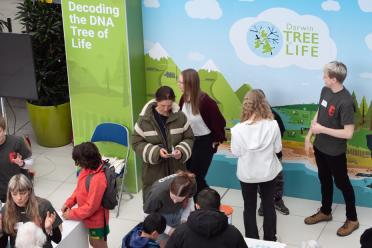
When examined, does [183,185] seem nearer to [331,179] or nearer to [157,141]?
[157,141]

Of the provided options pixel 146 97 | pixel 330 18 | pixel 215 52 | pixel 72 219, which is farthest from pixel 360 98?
pixel 72 219

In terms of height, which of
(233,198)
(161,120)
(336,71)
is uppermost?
(336,71)

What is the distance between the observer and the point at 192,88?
17.6ft

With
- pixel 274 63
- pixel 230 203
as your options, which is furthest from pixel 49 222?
pixel 274 63

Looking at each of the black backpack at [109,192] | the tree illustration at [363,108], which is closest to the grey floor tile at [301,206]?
the tree illustration at [363,108]

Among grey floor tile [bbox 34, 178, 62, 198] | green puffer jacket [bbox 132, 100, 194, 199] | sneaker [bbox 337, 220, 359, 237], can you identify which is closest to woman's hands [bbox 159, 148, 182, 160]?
green puffer jacket [bbox 132, 100, 194, 199]

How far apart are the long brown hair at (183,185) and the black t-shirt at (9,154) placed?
141cm

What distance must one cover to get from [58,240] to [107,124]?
215 cm

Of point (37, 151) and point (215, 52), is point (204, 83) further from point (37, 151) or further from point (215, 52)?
point (37, 151)

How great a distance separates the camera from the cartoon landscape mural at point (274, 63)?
5715mm

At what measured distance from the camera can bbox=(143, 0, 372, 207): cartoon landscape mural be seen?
225 inches

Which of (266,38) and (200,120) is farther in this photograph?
(266,38)

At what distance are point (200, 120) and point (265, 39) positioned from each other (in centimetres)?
109

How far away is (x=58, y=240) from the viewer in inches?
170
